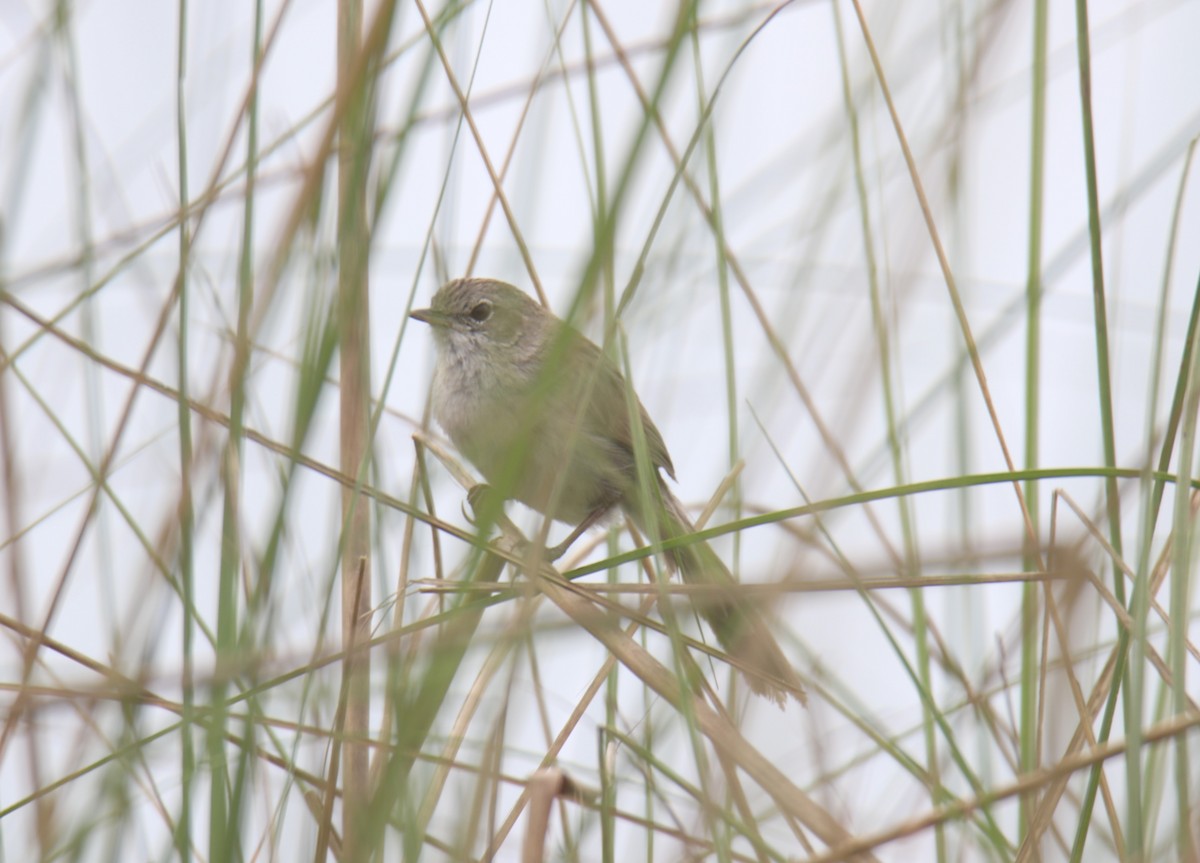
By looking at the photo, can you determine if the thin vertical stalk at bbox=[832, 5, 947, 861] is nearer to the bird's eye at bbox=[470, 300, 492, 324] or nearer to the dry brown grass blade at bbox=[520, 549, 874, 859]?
the dry brown grass blade at bbox=[520, 549, 874, 859]

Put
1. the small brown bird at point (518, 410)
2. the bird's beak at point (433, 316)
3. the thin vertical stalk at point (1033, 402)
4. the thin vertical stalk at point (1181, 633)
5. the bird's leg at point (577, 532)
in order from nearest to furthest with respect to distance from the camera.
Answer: the thin vertical stalk at point (1181, 633) → the thin vertical stalk at point (1033, 402) → the small brown bird at point (518, 410) → the bird's leg at point (577, 532) → the bird's beak at point (433, 316)

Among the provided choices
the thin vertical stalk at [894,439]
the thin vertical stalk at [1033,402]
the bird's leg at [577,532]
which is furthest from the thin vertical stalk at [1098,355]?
the bird's leg at [577,532]

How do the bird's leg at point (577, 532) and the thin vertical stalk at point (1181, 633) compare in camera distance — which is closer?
the thin vertical stalk at point (1181, 633)

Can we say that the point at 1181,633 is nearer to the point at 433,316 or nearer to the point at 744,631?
the point at 744,631

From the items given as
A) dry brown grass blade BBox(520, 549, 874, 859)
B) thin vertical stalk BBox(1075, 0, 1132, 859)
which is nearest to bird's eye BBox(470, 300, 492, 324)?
dry brown grass blade BBox(520, 549, 874, 859)

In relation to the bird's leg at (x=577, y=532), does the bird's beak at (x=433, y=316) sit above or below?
above

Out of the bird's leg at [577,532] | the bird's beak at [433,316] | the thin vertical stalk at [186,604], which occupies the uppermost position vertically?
the bird's beak at [433,316]

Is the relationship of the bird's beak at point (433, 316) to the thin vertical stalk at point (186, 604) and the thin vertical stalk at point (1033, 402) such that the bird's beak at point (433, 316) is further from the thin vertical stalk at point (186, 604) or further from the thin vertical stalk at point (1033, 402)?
the thin vertical stalk at point (1033, 402)

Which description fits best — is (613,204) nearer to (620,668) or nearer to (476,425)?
(620,668)

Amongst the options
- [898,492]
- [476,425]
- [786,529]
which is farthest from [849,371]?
[476,425]

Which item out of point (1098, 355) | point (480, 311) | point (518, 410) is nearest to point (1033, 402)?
point (1098, 355)

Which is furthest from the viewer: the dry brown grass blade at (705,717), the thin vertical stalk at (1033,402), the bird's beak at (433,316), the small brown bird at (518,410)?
the bird's beak at (433,316)

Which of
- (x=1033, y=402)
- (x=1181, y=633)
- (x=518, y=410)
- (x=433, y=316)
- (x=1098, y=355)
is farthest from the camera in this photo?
(x=433, y=316)
